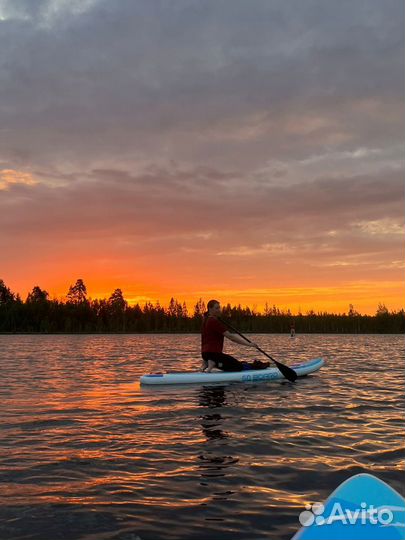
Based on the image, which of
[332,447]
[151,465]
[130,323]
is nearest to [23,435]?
[151,465]

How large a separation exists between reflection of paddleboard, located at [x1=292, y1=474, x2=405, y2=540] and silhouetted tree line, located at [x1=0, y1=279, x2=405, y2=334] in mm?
84332

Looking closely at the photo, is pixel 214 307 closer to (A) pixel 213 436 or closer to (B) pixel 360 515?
(A) pixel 213 436

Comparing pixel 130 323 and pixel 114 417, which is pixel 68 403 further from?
pixel 130 323

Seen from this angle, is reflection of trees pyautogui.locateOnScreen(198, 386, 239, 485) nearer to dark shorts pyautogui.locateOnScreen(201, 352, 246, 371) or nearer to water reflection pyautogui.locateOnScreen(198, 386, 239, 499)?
water reflection pyautogui.locateOnScreen(198, 386, 239, 499)

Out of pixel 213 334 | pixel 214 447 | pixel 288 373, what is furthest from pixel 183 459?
pixel 288 373

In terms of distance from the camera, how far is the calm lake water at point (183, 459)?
177 inches

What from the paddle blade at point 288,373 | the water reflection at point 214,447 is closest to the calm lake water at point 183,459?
the water reflection at point 214,447

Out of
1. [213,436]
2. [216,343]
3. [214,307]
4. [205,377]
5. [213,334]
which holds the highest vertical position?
[214,307]

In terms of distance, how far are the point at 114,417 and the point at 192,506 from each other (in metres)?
4.51

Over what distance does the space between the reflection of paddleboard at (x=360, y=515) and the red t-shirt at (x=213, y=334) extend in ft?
31.2

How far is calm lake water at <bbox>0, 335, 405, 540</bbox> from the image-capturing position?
448cm

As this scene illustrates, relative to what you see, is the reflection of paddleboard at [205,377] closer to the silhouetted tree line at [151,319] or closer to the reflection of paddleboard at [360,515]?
the reflection of paddleboard at [360,515]

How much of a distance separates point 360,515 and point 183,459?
316 cm

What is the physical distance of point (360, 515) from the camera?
351 centimetres
